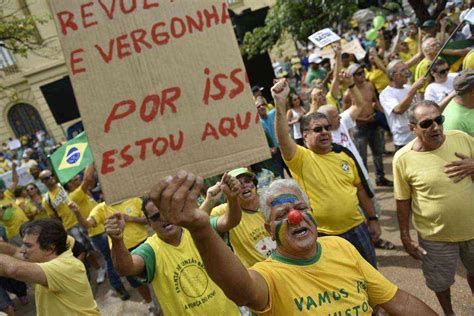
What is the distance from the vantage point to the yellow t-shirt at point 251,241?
2.91 meters

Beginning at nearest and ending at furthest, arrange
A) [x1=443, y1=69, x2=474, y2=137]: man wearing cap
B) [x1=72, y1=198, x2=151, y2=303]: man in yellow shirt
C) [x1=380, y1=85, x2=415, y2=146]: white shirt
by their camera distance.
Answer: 1. [x1=443, y1=69, x2=474, y2=137]: man wearing cap
2. [x1=72, y1=198, x2=151, y2=303]: man in yellow shirt
3. [x1=380, y1=85, x2=415, y2=146]: white shirt

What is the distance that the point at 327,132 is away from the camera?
334 cm

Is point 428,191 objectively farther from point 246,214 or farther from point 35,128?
point 35,128

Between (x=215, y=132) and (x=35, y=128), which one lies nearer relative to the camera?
(x=215, y=132)

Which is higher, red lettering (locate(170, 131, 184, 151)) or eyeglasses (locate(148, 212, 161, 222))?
red lettering (locate(170, 131, 184, 151))

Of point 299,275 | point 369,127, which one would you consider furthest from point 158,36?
point 369,127

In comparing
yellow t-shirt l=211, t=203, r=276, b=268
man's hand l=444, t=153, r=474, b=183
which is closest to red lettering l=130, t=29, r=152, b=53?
yellow t-shirt l=211, t=203, r=276, b=268

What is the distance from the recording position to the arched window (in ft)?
91.5

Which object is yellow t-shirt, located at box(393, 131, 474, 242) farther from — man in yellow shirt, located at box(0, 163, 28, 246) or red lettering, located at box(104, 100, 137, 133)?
man in yellow shirt, located at box(0, 163, 28, 246)

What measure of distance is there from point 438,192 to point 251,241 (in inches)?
55.8

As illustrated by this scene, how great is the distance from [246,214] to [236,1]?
95.5 ft

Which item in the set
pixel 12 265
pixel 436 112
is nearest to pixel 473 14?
pixel 436 112

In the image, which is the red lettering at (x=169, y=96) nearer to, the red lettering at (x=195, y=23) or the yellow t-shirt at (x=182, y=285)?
the red lettering at (x=195, y=23)

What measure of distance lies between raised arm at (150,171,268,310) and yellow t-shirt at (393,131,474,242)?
186 centimetres
